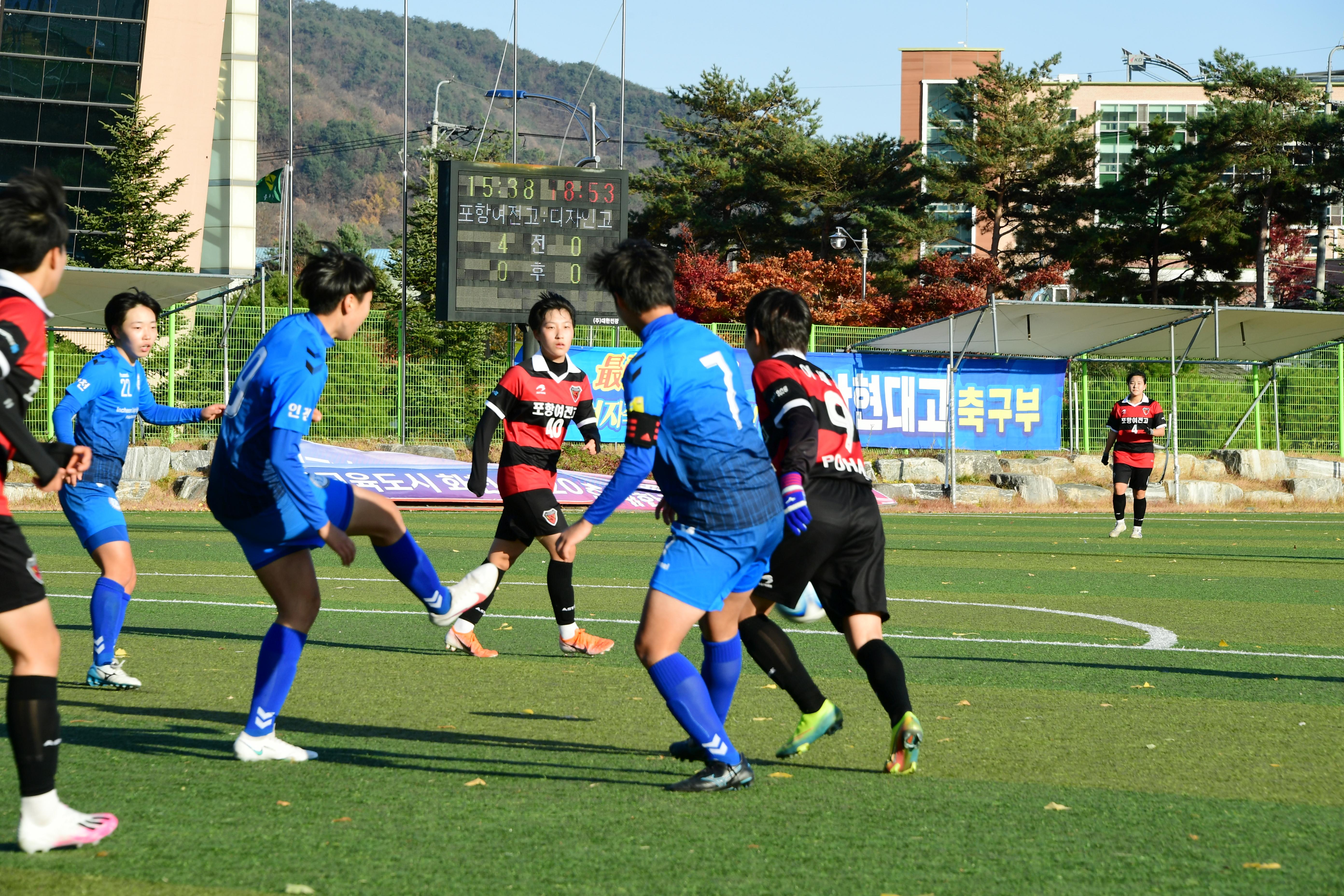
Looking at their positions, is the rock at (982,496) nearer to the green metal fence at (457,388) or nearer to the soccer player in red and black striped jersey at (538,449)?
the green metal fence at (457,388)

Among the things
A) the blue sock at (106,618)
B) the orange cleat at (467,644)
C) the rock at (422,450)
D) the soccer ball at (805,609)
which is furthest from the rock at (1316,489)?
the blue sock at (106,618)

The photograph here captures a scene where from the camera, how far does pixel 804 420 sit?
182 inches

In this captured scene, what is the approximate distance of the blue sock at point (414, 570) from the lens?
4.81 m

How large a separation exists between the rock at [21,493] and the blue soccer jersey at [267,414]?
17.4 m

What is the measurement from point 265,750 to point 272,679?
256 millimetres

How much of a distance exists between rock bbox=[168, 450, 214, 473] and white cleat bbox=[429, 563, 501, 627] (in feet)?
62.8

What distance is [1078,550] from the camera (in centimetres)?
1545

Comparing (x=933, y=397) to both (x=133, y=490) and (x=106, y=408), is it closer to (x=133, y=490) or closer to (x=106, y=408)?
(x=133, y=490)

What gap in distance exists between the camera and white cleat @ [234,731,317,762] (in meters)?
4.69

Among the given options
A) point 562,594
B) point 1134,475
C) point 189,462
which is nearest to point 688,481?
point 562,594

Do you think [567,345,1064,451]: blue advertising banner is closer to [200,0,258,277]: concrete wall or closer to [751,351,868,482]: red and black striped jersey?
[751,351,868,482]: red and black striped jersey

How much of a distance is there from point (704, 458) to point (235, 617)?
579 centimetres

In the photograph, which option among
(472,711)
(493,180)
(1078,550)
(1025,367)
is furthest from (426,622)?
(1025,367)

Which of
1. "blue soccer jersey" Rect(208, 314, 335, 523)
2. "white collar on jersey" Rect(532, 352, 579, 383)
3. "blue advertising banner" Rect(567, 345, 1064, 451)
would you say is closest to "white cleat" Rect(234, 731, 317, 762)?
"blue soccer jersey" Rect(208, 314, 335, 523)
